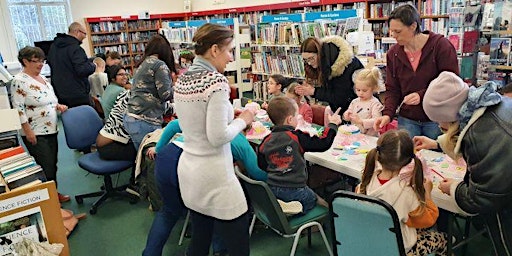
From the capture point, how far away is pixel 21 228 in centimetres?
195

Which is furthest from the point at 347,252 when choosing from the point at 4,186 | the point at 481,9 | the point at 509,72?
the point at 481,9

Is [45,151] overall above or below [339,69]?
below

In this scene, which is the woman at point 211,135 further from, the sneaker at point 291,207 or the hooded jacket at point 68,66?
the hooded jacket at point 68,66

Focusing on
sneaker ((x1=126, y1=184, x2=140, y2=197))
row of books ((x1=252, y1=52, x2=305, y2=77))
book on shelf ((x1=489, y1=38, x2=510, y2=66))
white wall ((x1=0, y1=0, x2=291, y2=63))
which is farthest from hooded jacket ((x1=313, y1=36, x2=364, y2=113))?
white wall ((x1=0, y1=0, x2=291, y2=63))

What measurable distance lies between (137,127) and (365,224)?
84.7 inches

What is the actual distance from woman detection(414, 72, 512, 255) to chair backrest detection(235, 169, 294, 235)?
0.82m

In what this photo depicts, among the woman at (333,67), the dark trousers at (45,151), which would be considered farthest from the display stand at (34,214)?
the woman at (333,67)

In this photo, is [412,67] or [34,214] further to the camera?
[412,67]

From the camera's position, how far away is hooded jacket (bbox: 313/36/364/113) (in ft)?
10.7

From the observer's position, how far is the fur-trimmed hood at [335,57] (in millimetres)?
3252

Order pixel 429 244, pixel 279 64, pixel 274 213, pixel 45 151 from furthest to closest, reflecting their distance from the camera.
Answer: pixel 279 64 → pixel 45 151 → pixel 274 213 → pixel 429 244

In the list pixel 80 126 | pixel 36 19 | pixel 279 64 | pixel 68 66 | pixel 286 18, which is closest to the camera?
pixel 80 126

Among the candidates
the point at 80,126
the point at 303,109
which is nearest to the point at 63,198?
the point at 80,126

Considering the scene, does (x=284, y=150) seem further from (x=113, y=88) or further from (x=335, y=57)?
(x=113, y=88)
